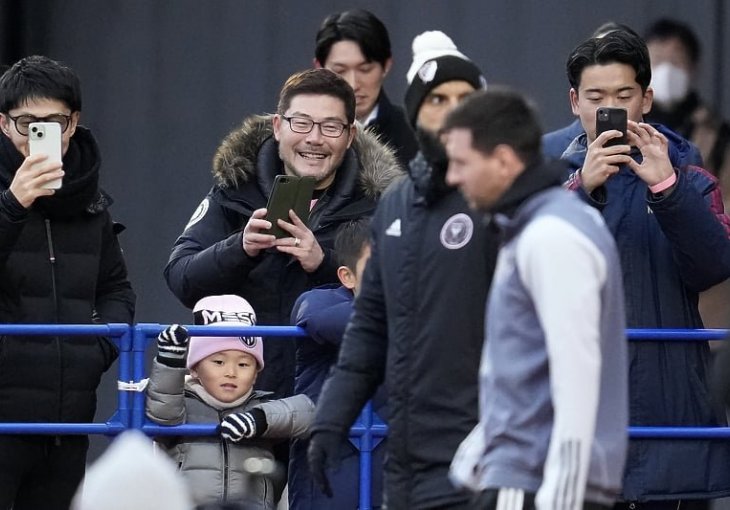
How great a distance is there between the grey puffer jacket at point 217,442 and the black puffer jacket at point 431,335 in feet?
3.77

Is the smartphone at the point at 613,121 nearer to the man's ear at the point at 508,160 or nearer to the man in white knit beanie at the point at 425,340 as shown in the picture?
the man in white knit beanie at the point at 425,340

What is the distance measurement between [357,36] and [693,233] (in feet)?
7.05

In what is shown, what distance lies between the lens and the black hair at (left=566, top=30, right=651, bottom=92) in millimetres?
6426

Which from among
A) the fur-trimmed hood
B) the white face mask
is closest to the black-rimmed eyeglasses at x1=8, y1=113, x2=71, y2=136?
the fur-trimmed hood

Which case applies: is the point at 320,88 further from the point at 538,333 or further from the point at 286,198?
the point at 538,333

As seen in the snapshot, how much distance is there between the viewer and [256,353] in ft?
21.6

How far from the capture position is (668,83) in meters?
8.88

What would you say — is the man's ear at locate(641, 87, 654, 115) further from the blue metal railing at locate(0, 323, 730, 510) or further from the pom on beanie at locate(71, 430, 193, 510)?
the pom on beanie at locate(71, 430, 193, 510)

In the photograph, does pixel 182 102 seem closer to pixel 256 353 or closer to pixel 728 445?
pixel 256 353

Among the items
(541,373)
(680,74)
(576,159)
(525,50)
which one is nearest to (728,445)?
(576,159)

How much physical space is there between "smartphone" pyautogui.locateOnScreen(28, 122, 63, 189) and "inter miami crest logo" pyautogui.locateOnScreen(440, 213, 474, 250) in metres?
1.87

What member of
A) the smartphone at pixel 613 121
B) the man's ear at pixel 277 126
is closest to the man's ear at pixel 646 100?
the smartphone at pixel 613 121

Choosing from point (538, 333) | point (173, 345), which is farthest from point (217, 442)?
point (538, 333)

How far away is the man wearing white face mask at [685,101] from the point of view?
8.21m
